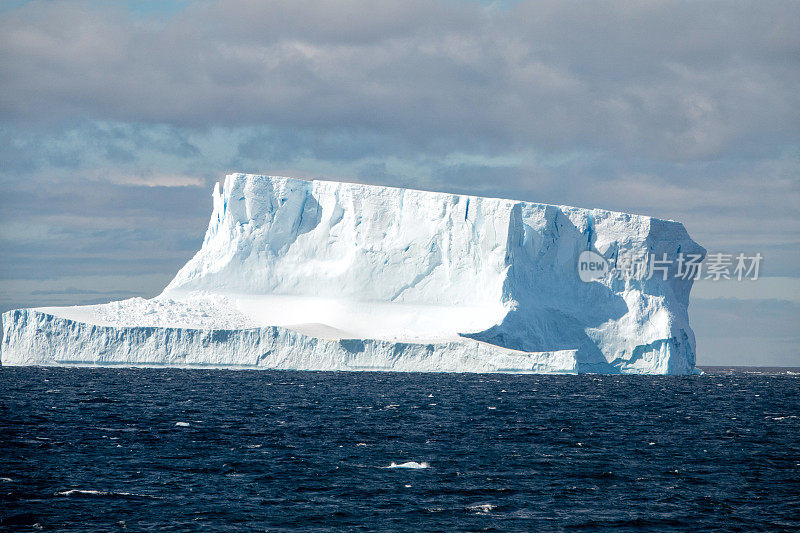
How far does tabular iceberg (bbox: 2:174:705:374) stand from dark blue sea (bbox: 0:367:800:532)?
17.9 metres

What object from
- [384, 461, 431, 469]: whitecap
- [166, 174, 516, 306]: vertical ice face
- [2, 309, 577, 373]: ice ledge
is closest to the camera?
[384, 461, 431, 469]: whitecap

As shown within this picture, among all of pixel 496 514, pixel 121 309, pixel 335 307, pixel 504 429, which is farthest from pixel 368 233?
pixel 496 514

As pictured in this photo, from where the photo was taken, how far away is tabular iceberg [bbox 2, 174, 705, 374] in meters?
47.8

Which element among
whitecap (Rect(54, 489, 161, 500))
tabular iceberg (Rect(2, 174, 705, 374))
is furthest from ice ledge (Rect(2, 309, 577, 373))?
whitecap (Rect(54, 489, 161, 500))

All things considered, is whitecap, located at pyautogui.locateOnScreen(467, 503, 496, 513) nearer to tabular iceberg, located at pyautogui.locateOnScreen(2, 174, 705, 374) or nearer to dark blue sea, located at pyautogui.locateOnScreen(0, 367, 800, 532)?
dark blue sea, located at pyautogui.locateOnScreen(0, 367, 800, 532)

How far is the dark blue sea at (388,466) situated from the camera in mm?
12477

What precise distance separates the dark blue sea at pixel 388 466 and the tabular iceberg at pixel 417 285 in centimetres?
1794

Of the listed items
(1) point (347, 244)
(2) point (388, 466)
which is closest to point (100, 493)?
(2) point (388, 466)

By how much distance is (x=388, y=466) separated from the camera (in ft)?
54.1

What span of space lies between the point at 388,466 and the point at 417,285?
36712 mm

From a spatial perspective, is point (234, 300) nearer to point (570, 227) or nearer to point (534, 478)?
point (570, 227)

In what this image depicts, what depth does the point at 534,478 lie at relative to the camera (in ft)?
51.2

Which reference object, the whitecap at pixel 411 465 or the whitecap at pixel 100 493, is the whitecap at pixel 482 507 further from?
the whitecap at pixel 100 493

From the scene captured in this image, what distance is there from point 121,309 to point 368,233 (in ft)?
47.0
